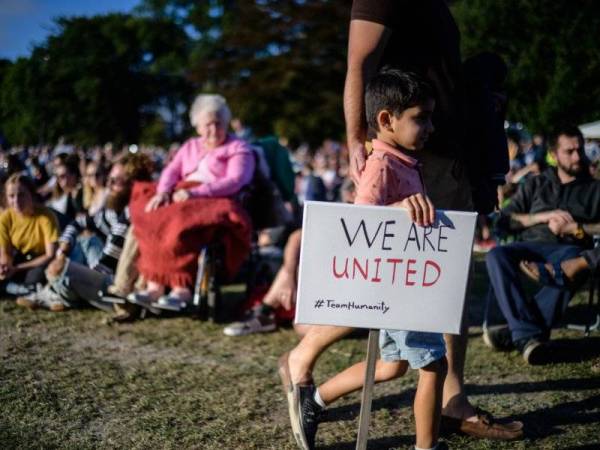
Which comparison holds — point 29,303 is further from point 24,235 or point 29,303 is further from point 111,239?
point 111,239

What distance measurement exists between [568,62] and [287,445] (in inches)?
595

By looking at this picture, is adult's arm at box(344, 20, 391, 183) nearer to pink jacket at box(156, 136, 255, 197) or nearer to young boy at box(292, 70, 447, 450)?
young boy at box(292, 70, 447, 450)

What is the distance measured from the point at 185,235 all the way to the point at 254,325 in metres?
0.88

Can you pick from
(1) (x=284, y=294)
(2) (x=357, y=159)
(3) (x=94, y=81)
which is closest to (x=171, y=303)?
(1) (x=284, y=294)

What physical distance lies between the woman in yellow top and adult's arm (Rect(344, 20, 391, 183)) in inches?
154

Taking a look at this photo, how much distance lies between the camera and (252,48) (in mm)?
33812

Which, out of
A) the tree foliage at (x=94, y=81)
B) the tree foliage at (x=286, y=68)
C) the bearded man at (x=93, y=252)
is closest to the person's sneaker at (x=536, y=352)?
the bearded man at (x=93, y=252)

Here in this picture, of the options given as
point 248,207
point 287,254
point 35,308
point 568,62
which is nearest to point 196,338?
point 287,254

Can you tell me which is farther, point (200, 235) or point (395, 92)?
point (200, 235)

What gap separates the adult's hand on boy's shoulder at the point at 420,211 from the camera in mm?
2168

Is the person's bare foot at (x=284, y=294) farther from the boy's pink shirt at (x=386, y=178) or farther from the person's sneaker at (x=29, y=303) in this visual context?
the boy's pink shirt at (x=386, y=178)

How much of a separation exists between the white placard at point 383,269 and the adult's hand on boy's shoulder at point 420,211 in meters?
0.02

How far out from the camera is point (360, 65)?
2.71 meters

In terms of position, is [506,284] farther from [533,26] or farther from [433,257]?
[533,26]
